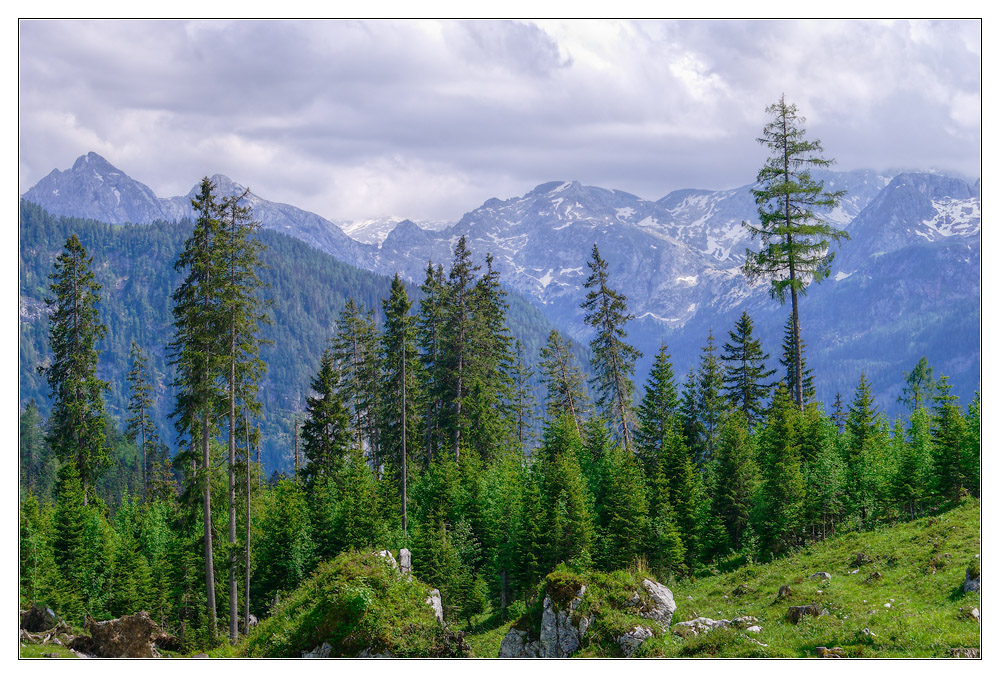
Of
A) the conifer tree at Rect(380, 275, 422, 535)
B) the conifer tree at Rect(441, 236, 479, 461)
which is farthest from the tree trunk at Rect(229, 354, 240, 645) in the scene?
the conifer tree at Rect(441, 236, 479, 461)

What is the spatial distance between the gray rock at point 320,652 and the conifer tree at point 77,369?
24559 millimetres

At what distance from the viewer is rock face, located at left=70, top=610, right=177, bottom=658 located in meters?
23.6

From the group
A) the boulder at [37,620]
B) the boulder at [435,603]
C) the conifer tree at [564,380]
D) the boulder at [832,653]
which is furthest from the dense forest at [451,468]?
the boulder at [832,653]

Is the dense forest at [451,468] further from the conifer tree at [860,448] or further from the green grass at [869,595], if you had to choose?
the green grass at [869,595]

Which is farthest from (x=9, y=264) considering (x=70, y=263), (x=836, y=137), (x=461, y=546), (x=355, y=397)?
(x=355, y=397)

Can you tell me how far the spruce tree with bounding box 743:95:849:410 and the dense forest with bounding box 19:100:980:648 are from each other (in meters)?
0.18

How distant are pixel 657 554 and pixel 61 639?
21168mm

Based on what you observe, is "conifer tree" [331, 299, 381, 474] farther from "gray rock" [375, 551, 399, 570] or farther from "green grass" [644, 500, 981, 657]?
"green grass" [644, 500, 981, 657]

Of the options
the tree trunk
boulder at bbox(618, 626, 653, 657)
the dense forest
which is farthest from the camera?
the dense forest

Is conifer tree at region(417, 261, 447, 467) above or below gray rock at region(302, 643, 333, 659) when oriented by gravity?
above

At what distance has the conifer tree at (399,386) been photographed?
140ft

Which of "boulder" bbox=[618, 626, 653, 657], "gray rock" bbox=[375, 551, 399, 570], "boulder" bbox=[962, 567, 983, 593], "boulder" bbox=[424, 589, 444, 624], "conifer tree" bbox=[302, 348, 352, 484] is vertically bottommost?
"boulder" bbox=[424, 589, 444, 624]

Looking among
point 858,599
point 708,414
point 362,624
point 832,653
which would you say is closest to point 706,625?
point 832,653

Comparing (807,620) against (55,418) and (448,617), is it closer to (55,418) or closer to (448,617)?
(448,617)
